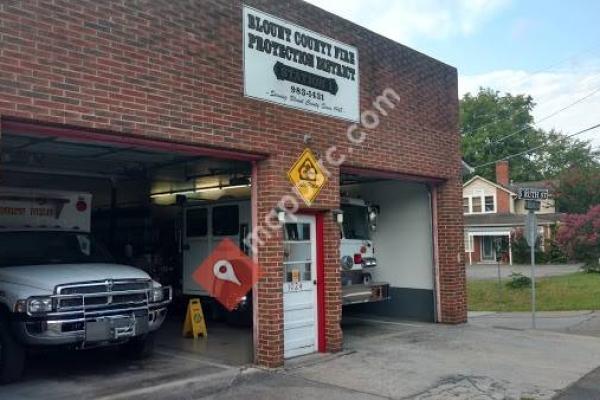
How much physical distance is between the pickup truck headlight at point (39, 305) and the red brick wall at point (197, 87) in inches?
95.6

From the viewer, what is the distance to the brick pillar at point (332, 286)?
34.3 ft

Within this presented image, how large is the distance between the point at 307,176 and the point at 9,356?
4947 millimetres

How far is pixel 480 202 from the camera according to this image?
52.9m

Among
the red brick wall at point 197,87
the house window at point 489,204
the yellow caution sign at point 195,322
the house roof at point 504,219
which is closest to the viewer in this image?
the red brick wall at point 197,87

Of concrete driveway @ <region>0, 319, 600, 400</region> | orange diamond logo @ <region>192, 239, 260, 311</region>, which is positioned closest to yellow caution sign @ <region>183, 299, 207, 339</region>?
orange diamond logo @ <region>192, 239, 260, 311</region>

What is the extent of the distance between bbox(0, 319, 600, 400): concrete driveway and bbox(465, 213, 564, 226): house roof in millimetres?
37731

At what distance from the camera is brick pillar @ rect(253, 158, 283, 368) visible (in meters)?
9.38

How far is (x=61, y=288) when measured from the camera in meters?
8.19

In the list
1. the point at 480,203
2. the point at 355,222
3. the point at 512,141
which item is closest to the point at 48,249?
the point at 355,222

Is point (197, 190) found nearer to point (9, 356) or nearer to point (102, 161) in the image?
point (102, 161)

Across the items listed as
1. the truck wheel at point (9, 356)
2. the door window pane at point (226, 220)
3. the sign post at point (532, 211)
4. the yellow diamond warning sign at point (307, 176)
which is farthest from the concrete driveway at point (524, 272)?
the truck wheel at point (9, 356)

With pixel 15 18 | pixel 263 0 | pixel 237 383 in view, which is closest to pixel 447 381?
pixel 237 383

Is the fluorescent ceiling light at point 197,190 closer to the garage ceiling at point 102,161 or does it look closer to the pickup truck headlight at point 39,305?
the garage ceiling at point 102,161

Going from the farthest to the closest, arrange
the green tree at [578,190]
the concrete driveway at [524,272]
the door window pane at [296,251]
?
the green tree at [578,190], the concrete driveway at [524,272], the door window pane at [296,251]
